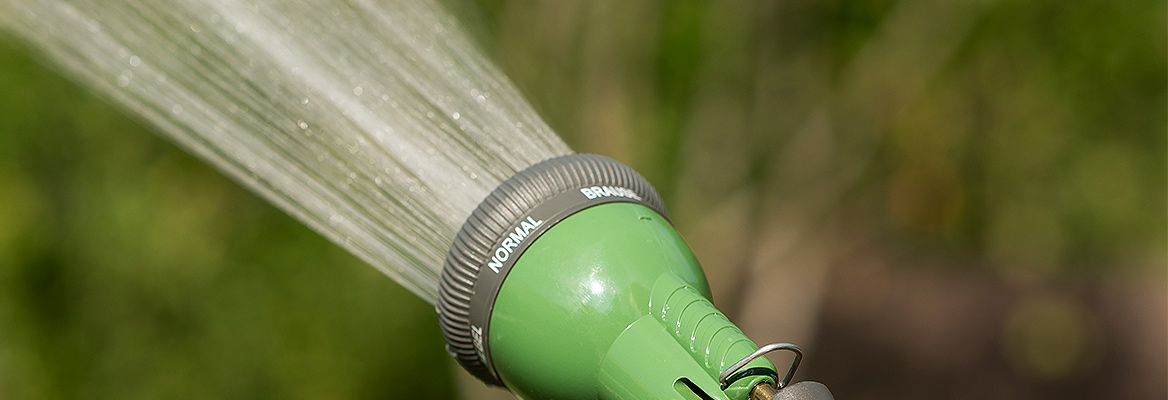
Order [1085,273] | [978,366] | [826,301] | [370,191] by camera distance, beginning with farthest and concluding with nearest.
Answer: [826,301]
[978,366]
[1085,273]
[370,191]

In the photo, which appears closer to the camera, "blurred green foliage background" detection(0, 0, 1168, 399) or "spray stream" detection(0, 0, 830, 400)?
"spray stream" detection(0, 0, 830, 400)

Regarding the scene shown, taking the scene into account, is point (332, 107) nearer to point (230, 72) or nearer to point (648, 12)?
point (230, 72)

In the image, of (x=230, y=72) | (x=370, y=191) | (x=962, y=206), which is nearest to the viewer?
(x=370, y=191)

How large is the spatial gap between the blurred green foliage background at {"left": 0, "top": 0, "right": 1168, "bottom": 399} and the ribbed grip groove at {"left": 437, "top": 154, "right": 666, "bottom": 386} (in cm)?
89

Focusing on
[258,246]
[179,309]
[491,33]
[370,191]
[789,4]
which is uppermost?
[789,4]

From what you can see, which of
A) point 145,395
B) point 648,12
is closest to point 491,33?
point 648,12

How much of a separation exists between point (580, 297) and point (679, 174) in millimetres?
1244

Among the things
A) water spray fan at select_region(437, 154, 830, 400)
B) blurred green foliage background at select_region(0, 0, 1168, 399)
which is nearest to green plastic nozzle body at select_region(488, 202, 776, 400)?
water spray fan at select_region(437, 154, 830, 400)

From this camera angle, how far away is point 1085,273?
2.30 m

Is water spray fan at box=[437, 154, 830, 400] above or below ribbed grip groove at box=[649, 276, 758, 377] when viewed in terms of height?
below

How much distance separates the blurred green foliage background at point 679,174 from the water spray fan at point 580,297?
2.99 ft

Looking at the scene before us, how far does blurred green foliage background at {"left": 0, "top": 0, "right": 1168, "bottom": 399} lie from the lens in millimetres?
1584

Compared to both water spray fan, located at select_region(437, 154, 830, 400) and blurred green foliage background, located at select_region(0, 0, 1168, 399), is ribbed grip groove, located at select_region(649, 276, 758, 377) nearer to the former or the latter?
water spray fan, located at select_region(437, 154, 830, 400)

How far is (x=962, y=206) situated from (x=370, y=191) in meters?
1.53
